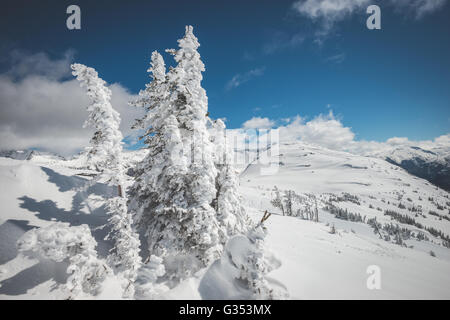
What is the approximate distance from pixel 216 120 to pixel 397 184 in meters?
169

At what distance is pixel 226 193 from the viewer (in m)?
9.29

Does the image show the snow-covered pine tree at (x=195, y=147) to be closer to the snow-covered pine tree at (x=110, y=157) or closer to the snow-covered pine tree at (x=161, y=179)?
the snow-covered pine tree at (x=161, y=179)

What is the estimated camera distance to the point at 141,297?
6031 millimetres

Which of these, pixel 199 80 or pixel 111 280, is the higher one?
pixel 199 80

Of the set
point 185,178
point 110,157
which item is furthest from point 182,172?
point 110,157

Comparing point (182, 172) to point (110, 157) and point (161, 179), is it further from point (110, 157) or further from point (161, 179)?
point (110, 157)

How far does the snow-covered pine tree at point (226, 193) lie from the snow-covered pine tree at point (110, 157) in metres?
4.19

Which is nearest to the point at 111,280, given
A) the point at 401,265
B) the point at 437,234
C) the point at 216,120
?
the point at 216,120

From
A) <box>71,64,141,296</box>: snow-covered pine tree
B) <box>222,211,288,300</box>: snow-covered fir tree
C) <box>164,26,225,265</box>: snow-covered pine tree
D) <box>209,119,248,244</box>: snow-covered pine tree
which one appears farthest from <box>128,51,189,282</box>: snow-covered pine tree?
<box>222,211,288,300</box>: snow-covered fir tree

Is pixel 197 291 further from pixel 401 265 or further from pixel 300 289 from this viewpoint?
pixel 401 265

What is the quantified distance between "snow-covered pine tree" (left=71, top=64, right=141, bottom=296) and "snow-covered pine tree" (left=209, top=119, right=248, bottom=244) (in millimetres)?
4194

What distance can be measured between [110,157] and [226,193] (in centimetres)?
599

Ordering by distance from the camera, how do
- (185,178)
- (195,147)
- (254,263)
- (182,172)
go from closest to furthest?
(254,263), (182,172), (195,147), (185,178)

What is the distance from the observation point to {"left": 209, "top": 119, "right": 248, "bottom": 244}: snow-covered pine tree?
9125 mm
